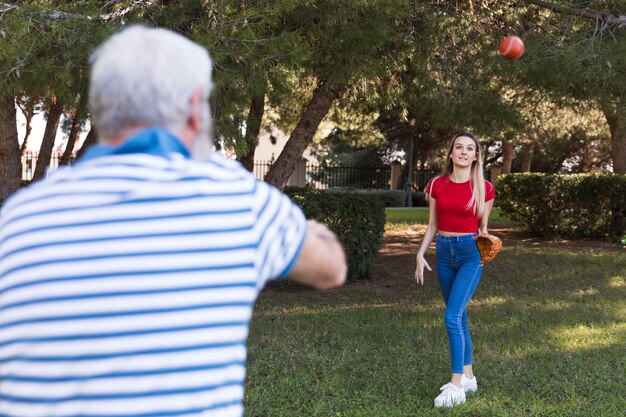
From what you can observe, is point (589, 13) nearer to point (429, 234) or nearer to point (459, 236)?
point (429, 234)

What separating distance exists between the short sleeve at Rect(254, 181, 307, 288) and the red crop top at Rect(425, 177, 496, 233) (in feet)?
11.3

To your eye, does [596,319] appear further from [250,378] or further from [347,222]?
[250,378]

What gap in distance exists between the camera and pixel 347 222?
9273mm

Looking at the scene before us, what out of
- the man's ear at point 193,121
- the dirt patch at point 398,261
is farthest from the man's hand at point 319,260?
the dirt patch at point 398,261

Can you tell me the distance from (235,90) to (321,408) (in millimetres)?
2370

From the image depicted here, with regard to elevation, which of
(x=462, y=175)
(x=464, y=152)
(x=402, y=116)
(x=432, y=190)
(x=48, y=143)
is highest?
(x=402, y=116)

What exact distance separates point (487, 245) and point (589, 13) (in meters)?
4.15

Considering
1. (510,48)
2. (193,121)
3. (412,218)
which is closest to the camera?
A: (193,121)

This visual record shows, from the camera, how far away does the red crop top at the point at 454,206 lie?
4.89m

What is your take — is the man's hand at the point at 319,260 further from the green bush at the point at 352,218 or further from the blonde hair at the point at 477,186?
the green bush at the point at 352,218

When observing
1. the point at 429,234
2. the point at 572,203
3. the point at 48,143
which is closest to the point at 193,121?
the point at 429,234

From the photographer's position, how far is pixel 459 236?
4871mm

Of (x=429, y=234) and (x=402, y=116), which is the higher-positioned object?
(x=402, y=116)

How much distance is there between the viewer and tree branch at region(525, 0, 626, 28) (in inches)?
292
